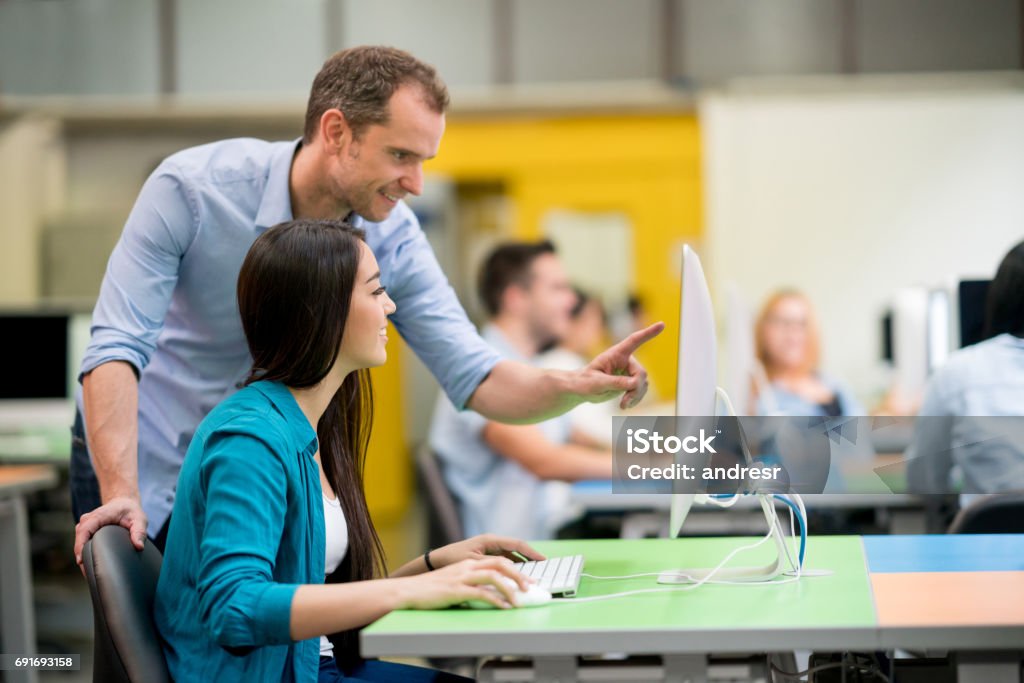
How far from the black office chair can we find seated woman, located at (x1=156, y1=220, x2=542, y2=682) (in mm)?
A: 30

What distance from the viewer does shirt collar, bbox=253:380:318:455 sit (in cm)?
162

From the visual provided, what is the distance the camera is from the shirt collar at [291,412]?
1.62 meters

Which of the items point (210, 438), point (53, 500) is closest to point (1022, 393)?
point (210, 438)

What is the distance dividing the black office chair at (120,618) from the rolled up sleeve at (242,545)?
0.51 feet

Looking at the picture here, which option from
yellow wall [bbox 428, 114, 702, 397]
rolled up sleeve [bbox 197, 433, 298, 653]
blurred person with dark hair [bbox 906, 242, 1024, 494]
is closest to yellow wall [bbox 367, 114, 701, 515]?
yellow wall [bbox 428, 114, 702, 397]

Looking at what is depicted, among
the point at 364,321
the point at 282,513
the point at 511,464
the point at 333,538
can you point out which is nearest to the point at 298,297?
the point at 364,321

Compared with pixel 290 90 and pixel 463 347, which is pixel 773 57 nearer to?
pixel 290 90

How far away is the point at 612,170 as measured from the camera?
7.85m

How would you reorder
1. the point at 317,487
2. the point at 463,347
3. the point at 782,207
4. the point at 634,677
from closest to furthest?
the point at 634,677, the point at 317,487, the point at 463,347, the point at 782,207

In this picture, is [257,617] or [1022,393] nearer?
[257,617]

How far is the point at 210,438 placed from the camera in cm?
154

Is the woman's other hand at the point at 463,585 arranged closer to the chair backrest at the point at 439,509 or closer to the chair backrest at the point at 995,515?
the chair backrest at the point at 995,515

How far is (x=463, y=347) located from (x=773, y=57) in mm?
5920

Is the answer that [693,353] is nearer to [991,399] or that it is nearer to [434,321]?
[434,321]
